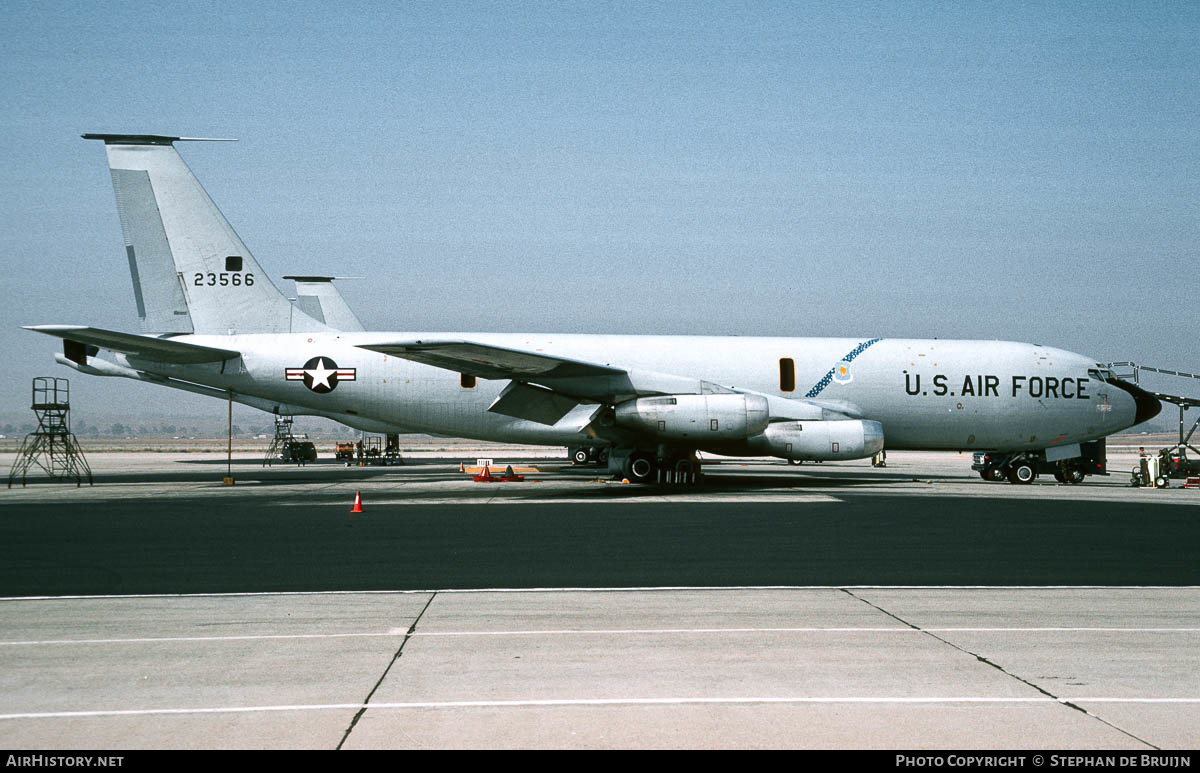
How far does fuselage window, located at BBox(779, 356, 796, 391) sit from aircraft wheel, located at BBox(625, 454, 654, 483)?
4.26m

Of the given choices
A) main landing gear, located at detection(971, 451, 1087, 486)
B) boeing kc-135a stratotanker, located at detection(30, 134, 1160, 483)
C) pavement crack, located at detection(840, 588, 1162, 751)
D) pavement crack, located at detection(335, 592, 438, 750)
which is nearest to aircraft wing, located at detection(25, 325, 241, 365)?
boeing kc-135a stratotanker, located at detection(30, 134, 1160, 483)

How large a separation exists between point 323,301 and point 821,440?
30787mm

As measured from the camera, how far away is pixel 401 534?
14250 millimetres

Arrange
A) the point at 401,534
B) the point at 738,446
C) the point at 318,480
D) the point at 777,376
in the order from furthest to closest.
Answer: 1. the point at 318,480
2. the point at 777,376
3. the point at 738,446
4. the point at 401,534

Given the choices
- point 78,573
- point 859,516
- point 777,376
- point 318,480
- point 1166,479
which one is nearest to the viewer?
point 78,573

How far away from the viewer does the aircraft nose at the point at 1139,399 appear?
27.2m

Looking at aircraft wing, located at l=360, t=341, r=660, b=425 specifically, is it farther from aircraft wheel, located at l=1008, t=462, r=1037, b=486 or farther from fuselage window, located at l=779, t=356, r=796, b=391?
aircraft wheel, located at l=1008, t=462, r=1037, b=486

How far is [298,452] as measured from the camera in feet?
166

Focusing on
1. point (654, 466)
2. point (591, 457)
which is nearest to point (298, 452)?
point (591, 457)

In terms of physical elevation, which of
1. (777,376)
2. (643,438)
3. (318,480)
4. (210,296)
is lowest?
(318,480)

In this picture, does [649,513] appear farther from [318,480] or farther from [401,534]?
[318,480]

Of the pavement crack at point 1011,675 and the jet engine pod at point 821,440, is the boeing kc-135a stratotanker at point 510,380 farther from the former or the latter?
the pavement crack at point 1011,675
